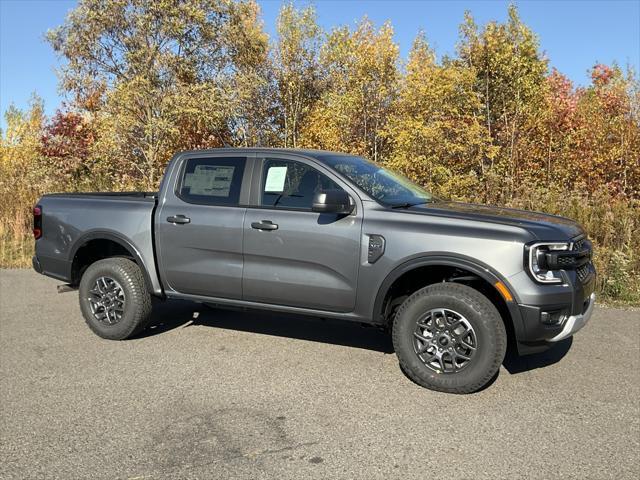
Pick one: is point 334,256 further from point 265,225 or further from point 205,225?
point 205,225

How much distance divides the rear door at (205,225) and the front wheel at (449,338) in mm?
1570

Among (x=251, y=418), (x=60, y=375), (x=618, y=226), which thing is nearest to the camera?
(x=251, y=418)

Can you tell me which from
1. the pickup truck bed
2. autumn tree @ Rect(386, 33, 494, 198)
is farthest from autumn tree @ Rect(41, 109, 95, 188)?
the pickup truck bed

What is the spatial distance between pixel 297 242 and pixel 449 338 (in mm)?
1431

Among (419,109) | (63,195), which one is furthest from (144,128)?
(63,195)

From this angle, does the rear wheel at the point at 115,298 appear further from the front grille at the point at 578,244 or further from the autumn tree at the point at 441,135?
the autumn tree at the point at 441,135

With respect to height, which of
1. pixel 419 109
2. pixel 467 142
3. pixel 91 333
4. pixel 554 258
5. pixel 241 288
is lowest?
pixel 91 333

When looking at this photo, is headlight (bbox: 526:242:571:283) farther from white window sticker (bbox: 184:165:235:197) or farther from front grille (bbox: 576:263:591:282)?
white window sticker (bbox: 184:165:235:197)

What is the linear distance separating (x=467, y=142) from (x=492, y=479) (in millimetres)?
11446

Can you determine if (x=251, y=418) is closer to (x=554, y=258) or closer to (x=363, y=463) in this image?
(x=363, y=463)

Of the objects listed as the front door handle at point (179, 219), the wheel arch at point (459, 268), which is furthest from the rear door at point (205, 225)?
the wheel arch at point (459, 268)

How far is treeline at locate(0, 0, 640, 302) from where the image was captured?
12086 mm

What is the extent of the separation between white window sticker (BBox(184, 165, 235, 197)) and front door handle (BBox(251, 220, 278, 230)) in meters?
0.52

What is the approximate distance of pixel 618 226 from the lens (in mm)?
8430
